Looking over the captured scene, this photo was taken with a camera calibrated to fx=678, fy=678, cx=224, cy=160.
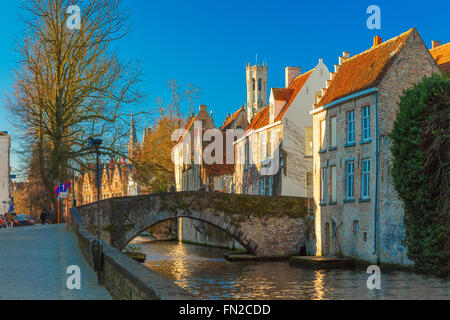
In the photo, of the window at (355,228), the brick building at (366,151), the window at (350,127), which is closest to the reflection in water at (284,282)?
the brick building at (366,151)

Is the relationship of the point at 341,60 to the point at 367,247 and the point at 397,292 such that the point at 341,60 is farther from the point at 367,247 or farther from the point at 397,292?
the point at 397,292

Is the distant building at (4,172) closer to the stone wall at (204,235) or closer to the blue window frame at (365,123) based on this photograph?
the stone wall at (204,235)

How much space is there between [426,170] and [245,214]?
560 inches

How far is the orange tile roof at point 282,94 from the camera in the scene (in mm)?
40781

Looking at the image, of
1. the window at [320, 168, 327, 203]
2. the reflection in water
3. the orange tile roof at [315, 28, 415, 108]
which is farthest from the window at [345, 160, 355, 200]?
the reflection in water

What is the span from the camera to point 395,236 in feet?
87.6

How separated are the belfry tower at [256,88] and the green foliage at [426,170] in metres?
89.7

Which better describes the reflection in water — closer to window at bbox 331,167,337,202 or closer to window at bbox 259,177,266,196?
window at bbox 331,167,337,202

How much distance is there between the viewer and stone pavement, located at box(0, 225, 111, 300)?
11.9 m

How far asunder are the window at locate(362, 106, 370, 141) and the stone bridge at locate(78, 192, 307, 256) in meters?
7.99

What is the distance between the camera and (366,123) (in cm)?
2925

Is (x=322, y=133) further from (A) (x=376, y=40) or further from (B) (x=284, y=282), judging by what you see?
(B) (x=284, y=282)
